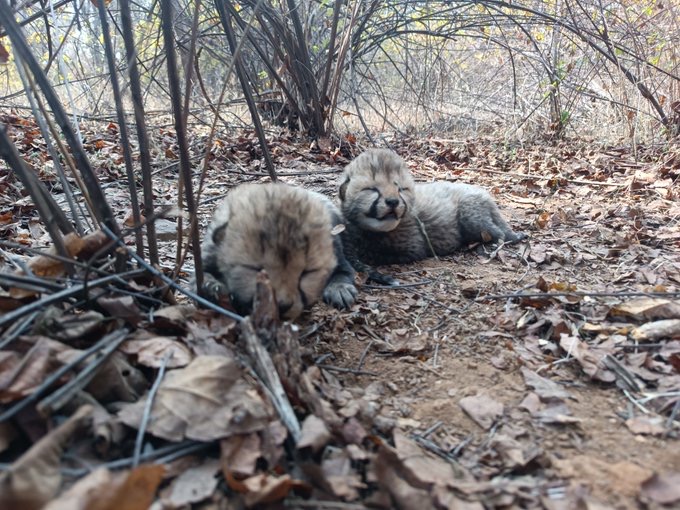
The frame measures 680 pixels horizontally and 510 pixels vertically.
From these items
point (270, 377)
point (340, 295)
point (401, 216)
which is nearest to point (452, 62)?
point (401, 216)

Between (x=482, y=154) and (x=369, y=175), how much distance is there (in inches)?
227

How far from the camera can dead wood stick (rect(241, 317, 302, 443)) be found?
2.10 meters

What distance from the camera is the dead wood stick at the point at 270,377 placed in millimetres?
2104

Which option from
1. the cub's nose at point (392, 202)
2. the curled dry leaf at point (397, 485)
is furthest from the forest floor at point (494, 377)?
the cub's nose at point (392, 202)

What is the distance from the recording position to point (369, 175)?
17.1 ft

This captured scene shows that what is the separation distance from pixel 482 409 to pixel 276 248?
1364 mm

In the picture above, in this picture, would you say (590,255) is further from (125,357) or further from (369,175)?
(125,357)

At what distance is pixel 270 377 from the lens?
2.29m

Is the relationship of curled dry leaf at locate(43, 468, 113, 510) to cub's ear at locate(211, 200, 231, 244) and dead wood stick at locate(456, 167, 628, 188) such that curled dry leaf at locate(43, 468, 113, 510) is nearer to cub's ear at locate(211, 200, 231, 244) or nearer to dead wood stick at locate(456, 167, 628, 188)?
cub's ear at locate(211, 200, 231, 244)

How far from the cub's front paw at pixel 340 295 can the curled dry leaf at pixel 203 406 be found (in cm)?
189

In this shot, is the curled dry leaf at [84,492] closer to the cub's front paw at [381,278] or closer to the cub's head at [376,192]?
the cub's front paw at [381,278]

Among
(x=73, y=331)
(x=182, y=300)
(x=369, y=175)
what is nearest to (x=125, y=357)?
(x=73, y=331)

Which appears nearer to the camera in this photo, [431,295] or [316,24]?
[431,295]

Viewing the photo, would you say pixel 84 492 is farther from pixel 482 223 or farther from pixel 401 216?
pixel 482 223
